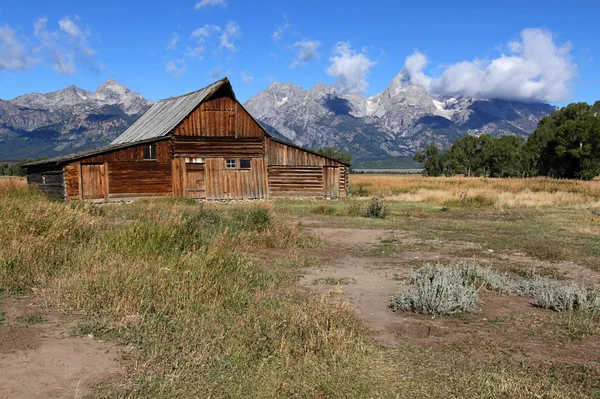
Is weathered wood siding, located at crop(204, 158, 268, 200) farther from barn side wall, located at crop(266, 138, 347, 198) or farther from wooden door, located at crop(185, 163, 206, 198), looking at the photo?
barn side wall, located at crop(266, 138, 347, 198)

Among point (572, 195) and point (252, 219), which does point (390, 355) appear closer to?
point (252, 219)

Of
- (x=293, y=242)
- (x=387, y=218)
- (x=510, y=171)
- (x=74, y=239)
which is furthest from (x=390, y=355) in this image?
(x=510, y=171)

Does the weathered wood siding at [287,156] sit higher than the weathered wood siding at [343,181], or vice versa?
the weathered wood siding at [287,156]

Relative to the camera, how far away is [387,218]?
20.8 m

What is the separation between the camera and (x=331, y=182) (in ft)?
112

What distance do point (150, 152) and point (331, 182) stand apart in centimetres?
1255

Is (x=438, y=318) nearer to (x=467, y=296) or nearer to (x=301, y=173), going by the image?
(x=467, y=296)

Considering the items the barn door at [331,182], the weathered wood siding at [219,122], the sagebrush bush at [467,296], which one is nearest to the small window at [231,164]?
the weathered wood siding at [219,122]

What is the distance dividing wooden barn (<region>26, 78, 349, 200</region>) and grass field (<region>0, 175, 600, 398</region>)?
17834 millimetres

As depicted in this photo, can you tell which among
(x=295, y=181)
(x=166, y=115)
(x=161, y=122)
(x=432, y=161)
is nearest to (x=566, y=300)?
(x=295, y=181)

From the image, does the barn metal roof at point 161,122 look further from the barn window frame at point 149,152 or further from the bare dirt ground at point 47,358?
the bare dirt ground at point 47,358

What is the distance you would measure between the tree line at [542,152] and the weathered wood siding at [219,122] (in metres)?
47.1

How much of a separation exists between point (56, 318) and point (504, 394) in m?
5.17

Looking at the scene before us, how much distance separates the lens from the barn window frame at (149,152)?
29.0 metres
